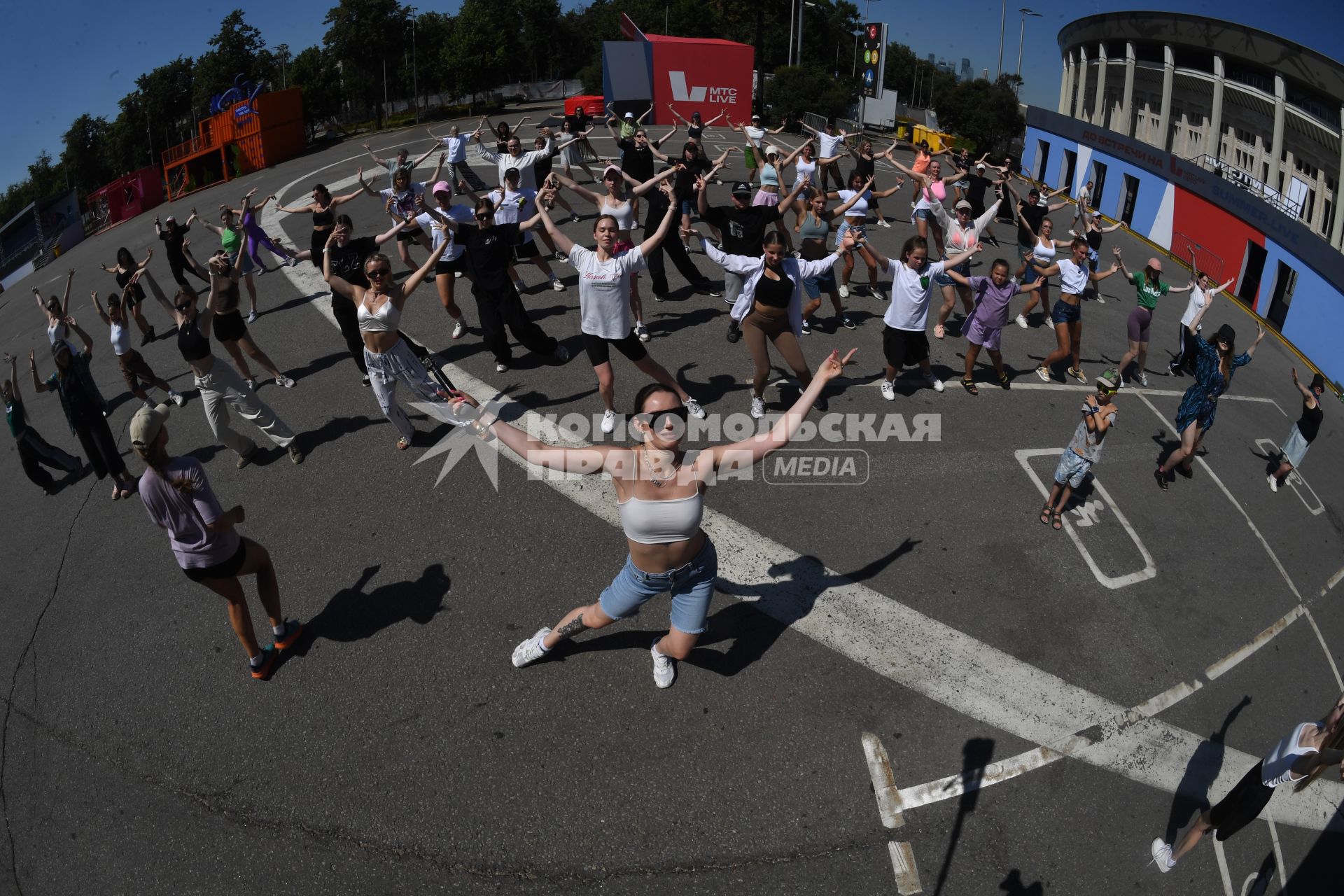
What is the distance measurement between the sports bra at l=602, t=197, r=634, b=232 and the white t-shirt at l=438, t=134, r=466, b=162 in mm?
9290

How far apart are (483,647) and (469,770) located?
3.35 ft

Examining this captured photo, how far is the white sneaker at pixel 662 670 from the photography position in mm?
5148

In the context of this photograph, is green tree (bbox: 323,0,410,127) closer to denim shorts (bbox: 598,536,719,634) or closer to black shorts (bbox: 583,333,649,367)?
black shorts (bbox: 583,333,649,367)

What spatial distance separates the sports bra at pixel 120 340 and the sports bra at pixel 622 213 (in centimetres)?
572

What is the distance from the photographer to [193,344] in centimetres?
729

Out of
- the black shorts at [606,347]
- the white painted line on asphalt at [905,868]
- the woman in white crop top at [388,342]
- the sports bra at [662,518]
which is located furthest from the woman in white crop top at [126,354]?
the white painted line on asphalt at [905,868]

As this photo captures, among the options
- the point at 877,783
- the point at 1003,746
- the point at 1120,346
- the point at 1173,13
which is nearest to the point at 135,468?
the point at 877,783

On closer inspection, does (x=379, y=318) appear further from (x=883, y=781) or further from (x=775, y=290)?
(x=883, y=781)

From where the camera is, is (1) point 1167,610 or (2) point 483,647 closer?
(2) point 483,647

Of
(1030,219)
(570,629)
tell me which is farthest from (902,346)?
(1030,219)

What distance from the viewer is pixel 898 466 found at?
7.83 meters

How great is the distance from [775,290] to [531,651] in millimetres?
4258

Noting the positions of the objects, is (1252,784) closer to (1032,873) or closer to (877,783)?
(1032,873)

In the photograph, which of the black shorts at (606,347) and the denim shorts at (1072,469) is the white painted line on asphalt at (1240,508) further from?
the black shorts at (606,347)
